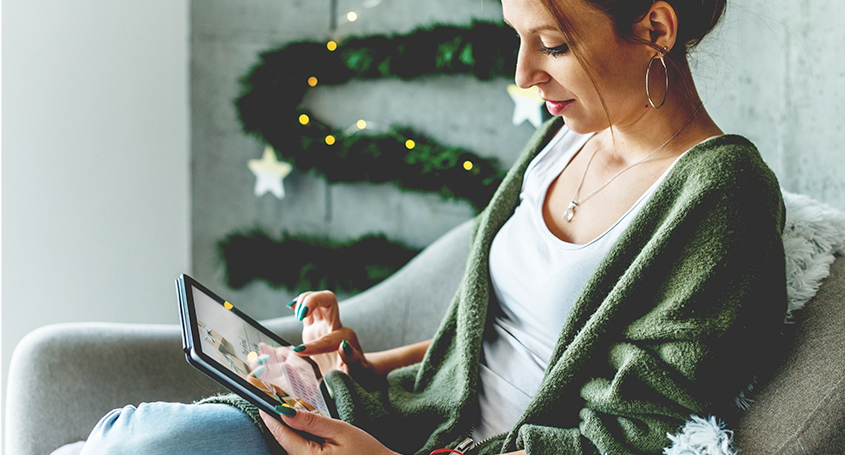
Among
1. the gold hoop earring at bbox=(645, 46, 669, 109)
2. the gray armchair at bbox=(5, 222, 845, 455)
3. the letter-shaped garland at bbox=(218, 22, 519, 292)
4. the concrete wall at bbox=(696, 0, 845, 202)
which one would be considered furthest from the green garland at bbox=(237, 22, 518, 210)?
the gold hoop earring at bbox=(645, 46, 669, 109)

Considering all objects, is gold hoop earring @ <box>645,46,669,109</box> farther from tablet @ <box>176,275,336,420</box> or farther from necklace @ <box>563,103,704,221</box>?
tablet @ <box>176,275,336,420</box>

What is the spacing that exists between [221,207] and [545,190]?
1212 millimetres

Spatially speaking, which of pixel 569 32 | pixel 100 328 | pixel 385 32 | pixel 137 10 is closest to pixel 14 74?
pixel 137 10

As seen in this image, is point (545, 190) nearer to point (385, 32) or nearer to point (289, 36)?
point (385, 32)

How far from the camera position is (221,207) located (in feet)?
6.24

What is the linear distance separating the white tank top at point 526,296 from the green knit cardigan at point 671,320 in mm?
36

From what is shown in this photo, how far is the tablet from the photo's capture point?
642 mm

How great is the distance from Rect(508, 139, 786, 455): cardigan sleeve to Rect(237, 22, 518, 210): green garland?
3.44 ft

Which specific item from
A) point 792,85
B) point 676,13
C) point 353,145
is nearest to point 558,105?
point 676,13

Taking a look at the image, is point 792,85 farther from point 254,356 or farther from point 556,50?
point 254,356

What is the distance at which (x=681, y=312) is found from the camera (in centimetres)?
71

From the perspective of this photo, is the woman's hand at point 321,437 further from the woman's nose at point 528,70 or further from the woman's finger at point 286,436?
the woman's nose at point 528,70

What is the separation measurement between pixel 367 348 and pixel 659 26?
78cm

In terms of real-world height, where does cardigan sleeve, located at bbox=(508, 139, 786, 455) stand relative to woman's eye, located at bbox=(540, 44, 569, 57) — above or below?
below
